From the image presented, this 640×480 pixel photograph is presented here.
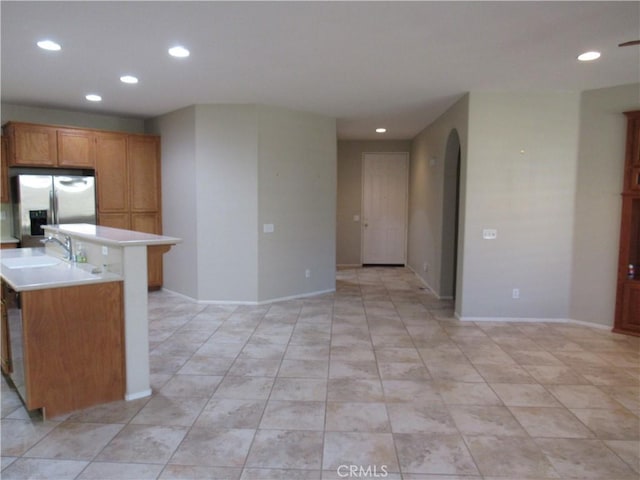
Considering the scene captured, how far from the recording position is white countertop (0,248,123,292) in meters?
2.62

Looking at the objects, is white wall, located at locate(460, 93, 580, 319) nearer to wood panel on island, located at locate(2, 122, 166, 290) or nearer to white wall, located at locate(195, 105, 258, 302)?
white wall, located at locate(195, 105, 258, 302)

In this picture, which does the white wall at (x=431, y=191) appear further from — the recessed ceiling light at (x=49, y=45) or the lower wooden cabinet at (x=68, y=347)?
the recessed ceiling light at (x=49, y=45)

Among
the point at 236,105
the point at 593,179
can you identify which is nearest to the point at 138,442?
the point at 236,105

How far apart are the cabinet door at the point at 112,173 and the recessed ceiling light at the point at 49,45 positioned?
2.45m

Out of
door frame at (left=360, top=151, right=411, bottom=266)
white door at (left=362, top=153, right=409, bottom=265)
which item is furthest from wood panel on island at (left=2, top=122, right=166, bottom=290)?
white door at (left=362, top=153, right=409, bottom=265)

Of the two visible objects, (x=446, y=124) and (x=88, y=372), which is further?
(x=446, y=124)

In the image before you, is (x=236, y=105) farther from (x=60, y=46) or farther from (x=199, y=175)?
(x=60, y=46)

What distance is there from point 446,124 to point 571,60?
2215mm

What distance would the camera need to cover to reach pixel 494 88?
4.62m

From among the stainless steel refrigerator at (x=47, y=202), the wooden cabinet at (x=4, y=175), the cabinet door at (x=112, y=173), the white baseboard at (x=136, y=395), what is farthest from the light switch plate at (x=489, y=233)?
the wooden cabinet at (x=4, y=175)

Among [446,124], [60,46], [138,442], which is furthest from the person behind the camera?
[446,124]

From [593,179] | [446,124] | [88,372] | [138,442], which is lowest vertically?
[138,442]

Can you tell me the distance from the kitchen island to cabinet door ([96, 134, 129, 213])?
2.76 metres

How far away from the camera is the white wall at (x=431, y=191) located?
5132mm
